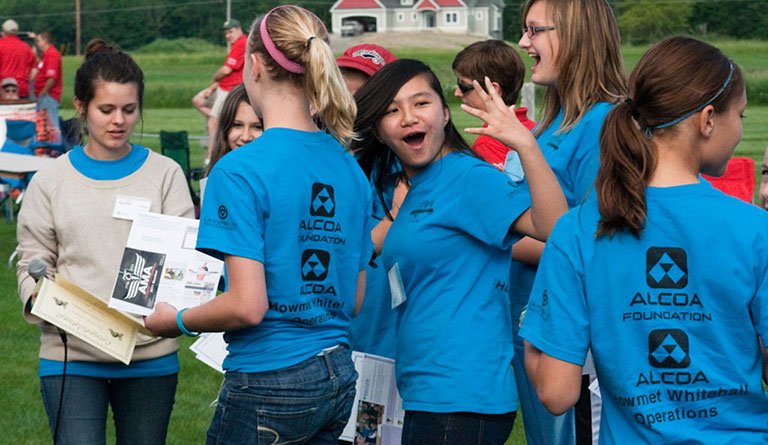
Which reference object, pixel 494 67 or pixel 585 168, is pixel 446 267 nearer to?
pixel 585 168

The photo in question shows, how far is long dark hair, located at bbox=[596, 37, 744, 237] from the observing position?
7.80 feet

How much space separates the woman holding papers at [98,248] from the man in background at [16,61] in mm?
12960

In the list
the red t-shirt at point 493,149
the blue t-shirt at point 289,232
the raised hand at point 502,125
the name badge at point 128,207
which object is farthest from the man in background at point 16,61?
the raised hand at point 502,125

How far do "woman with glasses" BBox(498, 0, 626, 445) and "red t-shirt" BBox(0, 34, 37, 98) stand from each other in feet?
44.6

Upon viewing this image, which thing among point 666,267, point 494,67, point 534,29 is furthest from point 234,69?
point 666,267

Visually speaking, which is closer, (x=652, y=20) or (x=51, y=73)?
(x=51, y=73)

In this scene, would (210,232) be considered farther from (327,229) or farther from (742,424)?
(742,424)

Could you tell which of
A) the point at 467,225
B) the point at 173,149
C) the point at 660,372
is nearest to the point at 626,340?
the point at 660,372

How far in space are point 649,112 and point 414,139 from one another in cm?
101

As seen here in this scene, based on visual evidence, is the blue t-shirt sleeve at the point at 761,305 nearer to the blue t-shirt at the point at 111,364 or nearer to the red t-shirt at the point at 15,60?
the blue t-shirt at the point at 111,364

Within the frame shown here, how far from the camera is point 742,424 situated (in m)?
2.38

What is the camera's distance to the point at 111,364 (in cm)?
367

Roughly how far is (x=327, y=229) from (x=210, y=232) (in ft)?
0.97

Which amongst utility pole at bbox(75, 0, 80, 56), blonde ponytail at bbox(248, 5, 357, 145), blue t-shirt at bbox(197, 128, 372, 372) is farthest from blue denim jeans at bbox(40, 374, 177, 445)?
utility pole at bbox(75, 0, 80, 56)
